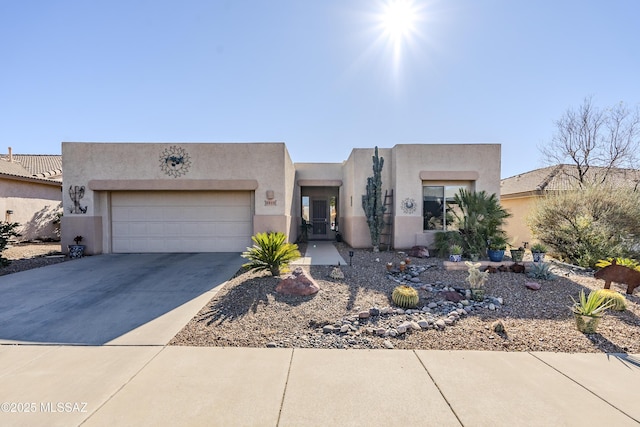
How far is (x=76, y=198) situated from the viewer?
10.5m

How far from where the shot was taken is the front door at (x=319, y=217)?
1767 centimetres

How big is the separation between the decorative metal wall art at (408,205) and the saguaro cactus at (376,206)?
858mm

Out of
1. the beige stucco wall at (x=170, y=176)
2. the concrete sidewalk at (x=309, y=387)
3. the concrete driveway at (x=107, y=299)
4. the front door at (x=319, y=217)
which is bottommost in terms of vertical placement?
the concrete sidewalk at (x=309, y=387)

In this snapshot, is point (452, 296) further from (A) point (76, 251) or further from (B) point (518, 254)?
(A) point (76, 251)

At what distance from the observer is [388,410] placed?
2609mm

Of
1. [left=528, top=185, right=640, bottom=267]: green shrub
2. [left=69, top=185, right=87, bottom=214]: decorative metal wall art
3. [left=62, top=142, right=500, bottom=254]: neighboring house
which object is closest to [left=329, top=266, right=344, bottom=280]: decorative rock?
[left=62, top=142, right=500, bottom=254]: neighboring house

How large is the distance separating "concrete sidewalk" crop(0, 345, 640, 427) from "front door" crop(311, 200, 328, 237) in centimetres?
1399

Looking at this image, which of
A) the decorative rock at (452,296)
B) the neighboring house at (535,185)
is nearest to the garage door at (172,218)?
the decorative rock at (452,296)

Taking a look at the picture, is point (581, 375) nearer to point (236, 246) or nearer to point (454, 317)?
point (454, 317)

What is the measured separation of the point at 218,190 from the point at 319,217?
318 inches

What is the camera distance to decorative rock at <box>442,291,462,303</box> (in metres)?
5.51

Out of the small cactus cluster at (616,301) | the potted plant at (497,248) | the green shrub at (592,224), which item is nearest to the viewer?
the small cactus cluster at (616,301)

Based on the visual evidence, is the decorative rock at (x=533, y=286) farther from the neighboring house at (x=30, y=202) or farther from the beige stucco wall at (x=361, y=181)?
the neighboring house at (x=30, y=202)

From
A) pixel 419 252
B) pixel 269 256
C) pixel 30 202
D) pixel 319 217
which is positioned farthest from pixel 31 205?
pixel 419 252
